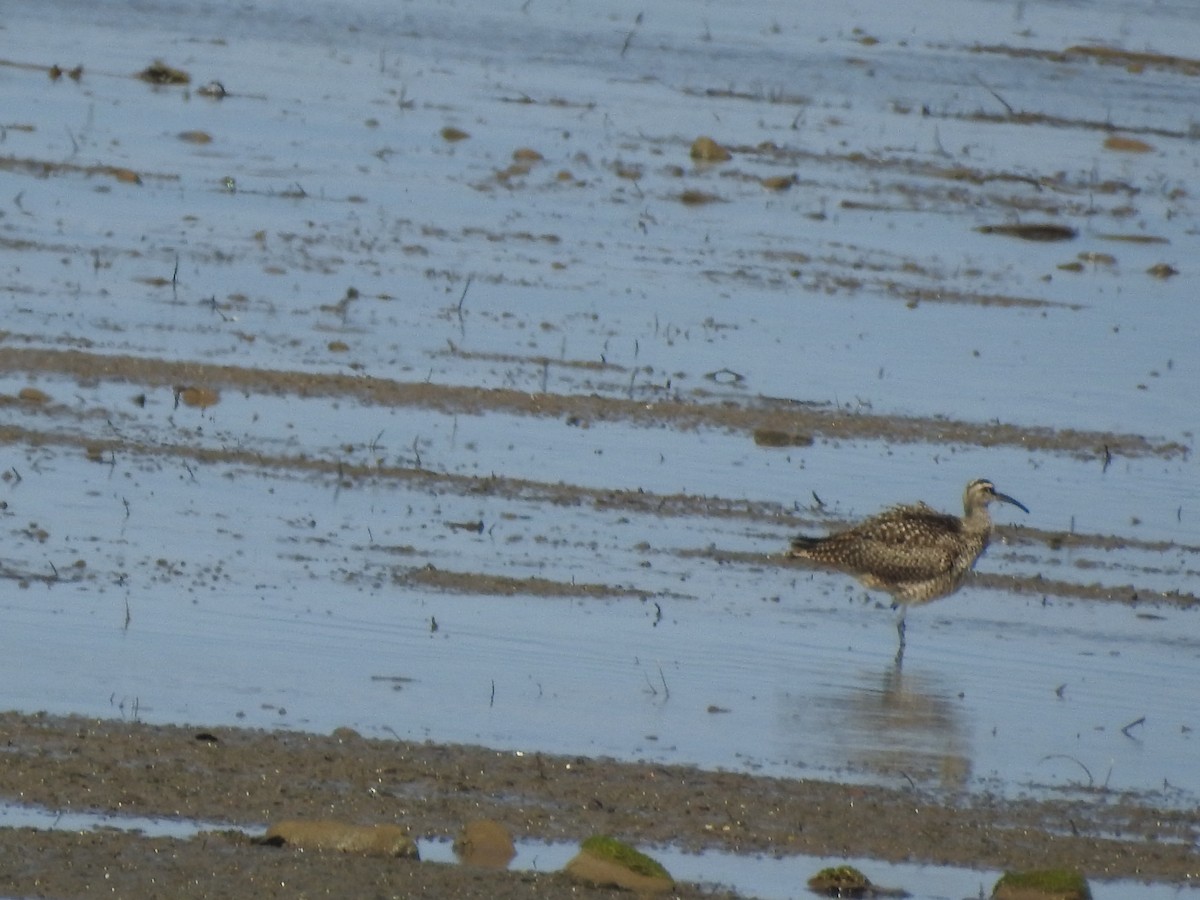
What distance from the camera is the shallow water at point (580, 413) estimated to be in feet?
32.0

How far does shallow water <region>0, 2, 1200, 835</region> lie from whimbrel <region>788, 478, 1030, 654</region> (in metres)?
0.22

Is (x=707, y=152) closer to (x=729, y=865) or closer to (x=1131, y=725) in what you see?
(x=1131, y=725)

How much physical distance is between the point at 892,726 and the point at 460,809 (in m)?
2.36

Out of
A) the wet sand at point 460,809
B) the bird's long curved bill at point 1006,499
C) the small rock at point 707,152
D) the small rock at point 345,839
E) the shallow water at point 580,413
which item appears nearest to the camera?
the wet sand at point 460,809

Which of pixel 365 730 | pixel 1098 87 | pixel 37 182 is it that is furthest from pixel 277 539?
pixel 1098 87

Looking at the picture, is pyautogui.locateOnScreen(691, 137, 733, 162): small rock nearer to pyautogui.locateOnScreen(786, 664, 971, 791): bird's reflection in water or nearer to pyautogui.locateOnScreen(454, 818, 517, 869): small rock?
pyautogui.locateOnScreen(786, 664, 971, 791): bird's reflection in water

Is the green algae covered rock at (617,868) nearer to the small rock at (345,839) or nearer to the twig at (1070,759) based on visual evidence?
the small rock at (345,839)

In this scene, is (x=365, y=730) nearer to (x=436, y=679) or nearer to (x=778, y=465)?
(x=436, y=679)

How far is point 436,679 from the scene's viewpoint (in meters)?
9.65

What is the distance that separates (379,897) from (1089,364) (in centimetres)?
1101

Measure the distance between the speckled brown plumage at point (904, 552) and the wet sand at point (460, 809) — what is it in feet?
8.95

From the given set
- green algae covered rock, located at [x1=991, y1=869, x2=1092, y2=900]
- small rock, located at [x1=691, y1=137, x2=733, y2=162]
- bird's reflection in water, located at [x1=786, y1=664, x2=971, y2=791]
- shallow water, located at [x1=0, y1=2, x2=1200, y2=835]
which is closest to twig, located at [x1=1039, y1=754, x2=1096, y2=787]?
shallow water, located at [x1=0, y1=2, x2=1200, y2=835]

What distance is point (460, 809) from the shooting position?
8.03 meters

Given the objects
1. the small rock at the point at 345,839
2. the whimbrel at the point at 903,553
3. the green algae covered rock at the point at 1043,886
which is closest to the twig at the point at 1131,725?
the whimbrel at the point at 903,553
